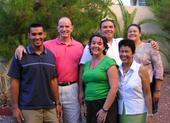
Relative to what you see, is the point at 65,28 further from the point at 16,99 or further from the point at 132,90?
the point at 132,90

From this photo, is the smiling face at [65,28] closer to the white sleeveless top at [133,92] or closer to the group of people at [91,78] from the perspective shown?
the group of people at [91,78]

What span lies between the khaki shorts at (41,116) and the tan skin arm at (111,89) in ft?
2.00

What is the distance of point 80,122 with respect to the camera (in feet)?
20.1

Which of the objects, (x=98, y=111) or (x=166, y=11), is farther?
(x=166, y=11)

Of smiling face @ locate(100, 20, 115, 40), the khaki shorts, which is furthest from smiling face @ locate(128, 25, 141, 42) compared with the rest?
the khaki shorts

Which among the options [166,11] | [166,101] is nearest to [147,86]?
[166,101]

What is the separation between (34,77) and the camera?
18.1ft

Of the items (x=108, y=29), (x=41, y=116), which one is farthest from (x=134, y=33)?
(x=41, y=116)

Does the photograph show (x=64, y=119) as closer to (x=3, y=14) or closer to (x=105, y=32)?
(x=105, y=32)

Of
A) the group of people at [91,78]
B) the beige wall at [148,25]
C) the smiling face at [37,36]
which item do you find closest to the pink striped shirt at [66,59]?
the group of people at [91,78]

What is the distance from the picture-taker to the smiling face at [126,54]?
17.9 ft

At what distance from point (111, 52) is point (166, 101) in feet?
17.3

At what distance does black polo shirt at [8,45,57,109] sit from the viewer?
18.1ft

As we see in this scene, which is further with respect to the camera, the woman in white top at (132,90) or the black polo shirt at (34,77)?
the black polo shirt at (34,77)
